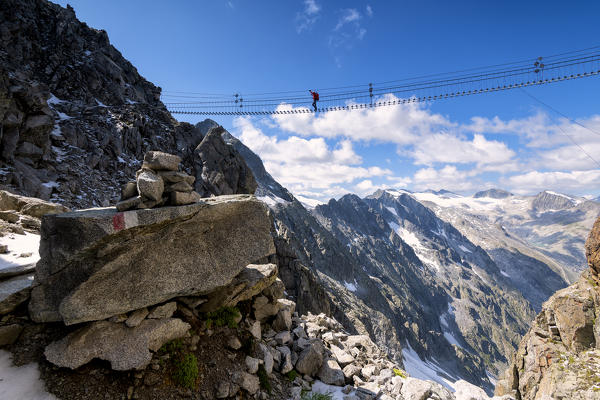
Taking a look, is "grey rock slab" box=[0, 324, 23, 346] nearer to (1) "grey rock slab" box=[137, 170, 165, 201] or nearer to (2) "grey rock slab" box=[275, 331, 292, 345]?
(1) "grey rock slab" box=[137, 170, 165, 201]

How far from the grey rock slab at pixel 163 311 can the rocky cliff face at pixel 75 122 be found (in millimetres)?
27627

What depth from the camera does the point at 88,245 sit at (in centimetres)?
880

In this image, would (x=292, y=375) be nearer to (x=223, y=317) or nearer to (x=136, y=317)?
(x=223, y=317)

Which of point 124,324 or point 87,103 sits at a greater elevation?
point 87,103

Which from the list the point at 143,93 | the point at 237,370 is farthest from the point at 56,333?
the point at 143,93

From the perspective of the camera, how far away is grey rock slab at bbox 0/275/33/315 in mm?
8602

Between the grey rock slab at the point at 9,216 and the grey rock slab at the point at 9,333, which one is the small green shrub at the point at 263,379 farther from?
the grey rock slab at the point at 9,216

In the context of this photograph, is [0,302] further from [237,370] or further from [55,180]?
[55,180]

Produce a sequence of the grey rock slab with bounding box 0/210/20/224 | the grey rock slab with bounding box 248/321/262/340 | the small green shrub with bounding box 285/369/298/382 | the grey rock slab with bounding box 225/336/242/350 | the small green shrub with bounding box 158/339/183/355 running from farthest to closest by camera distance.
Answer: the grey rock slab with bounding box 0/210/20/224 < the grey rock slab with bounding box 248/321/262/340 < the small green shrub with bounding box 285/369/298/382 < the grey rock slab with bounding box 225/336/242/350 < the small green shrub with bounding box 158/339/183/355

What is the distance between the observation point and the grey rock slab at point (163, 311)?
9.77m

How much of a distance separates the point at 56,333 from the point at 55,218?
151 inches

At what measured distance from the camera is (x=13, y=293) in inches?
346

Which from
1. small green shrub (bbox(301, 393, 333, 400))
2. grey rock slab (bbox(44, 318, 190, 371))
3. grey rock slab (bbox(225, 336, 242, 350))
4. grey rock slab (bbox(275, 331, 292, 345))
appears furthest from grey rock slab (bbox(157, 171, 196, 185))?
small green shrub (bbox(301, 393, 333, 400))

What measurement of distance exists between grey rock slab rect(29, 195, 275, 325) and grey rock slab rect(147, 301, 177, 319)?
1.25 feet
